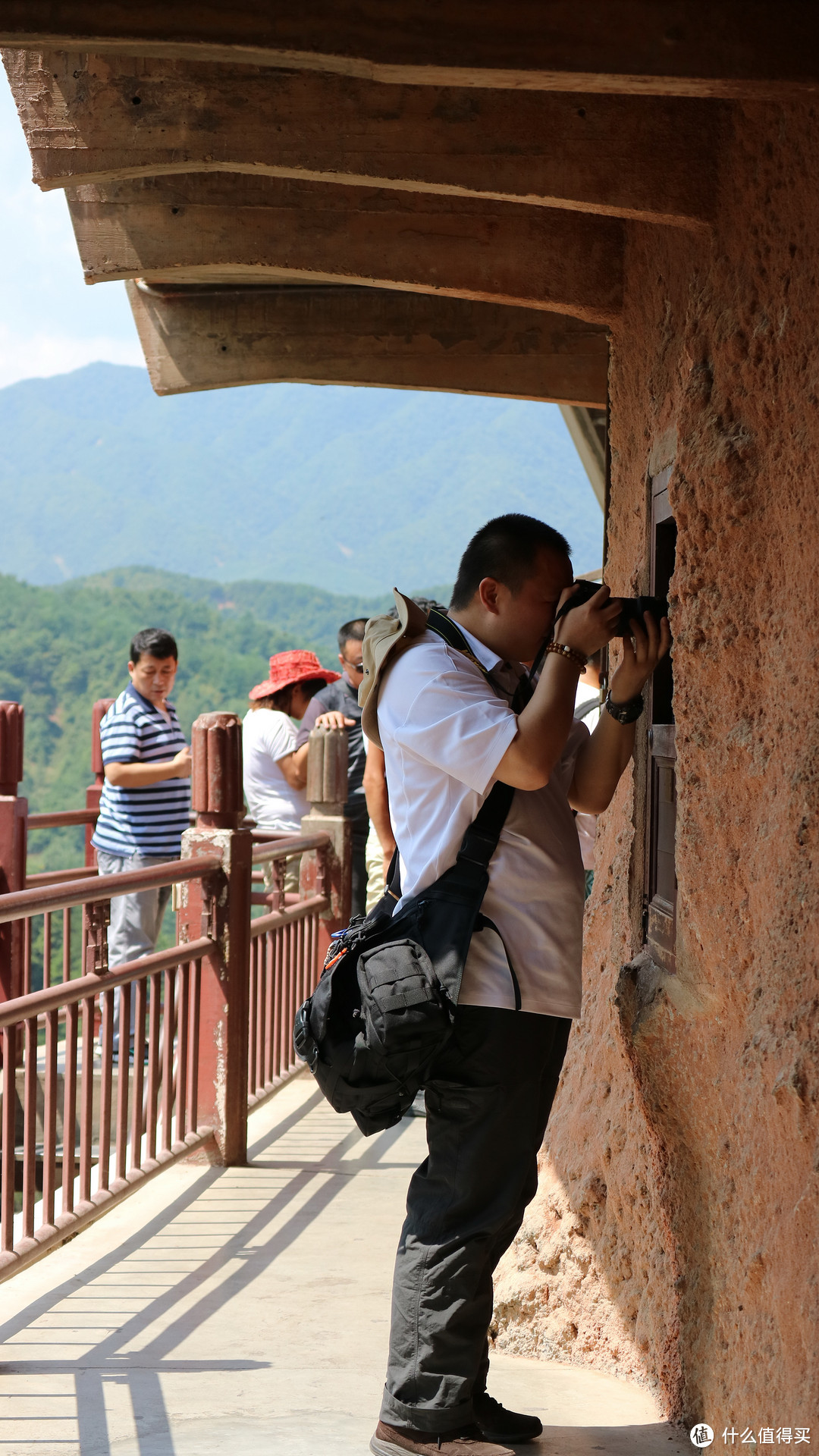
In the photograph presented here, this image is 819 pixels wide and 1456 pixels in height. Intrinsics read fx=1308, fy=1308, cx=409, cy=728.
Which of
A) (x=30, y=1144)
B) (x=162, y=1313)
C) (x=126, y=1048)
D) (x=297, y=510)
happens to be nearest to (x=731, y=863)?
(x=30, y=1144)

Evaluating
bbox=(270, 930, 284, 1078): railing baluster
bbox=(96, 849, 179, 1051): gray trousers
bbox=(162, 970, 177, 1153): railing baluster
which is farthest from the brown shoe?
bbox=(96, 849, 179, 1051): gray trousers

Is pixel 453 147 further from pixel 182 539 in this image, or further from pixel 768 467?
pixel 182 539

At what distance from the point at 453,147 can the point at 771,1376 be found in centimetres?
240

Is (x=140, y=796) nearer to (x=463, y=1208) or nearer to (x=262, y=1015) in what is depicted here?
(x=262, y=1015)

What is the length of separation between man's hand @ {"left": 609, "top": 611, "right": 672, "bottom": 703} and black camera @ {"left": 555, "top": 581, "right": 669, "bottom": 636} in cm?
1

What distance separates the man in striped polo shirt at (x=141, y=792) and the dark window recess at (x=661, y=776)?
337 cm

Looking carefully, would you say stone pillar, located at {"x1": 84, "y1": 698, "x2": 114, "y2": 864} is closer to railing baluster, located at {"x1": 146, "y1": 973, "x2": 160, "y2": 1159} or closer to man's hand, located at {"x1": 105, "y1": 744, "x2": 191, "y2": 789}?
man's hand, located at {"x1": 105, "y1": 744, "x2": 191, "y2": 789}

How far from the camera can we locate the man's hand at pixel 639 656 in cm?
263

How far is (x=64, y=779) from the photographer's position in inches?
2462

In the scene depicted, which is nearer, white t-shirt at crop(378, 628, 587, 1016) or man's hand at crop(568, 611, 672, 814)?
white t-shirt at crop(378, 628, 587, 1016)

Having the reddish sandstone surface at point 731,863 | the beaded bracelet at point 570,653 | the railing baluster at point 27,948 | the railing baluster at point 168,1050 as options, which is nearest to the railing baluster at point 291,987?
the railing baluster at point 27,948

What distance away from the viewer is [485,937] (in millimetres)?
2537

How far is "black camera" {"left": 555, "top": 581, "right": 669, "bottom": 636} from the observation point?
8.35 ft

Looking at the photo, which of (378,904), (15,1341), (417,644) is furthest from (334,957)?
(15,1341)
